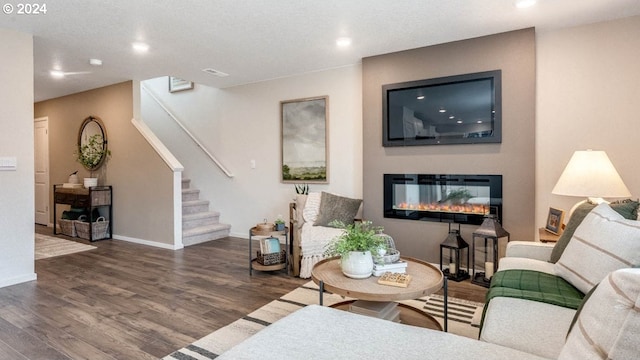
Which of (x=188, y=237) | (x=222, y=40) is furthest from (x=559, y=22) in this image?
(x=188, y=237)

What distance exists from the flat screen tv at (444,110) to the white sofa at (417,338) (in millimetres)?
2685

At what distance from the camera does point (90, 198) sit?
5.09 metres

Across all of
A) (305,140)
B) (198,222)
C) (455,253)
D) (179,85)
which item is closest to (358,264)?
(455,253)

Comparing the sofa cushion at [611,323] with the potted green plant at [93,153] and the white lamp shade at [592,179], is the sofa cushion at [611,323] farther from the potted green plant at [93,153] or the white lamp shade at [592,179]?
the potted green plant at [93,153]

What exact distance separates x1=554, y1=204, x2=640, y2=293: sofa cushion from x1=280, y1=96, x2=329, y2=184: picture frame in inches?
117

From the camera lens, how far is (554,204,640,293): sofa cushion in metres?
1.52

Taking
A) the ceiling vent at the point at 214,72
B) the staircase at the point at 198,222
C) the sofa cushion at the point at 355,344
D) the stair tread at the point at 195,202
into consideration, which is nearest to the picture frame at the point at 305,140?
the ceiling vent at the point at 214,72

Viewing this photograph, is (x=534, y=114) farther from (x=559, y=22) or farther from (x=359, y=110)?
(x=359, y=110)

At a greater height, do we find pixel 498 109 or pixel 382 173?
pixel 498 109

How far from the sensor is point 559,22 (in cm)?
312

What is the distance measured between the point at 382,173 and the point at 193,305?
2.37 meters

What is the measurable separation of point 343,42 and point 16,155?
3.32 meters

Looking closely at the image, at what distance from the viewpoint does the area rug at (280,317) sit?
205 cm

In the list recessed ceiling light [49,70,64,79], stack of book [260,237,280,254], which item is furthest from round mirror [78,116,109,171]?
stack of book [260,237,280,254]
